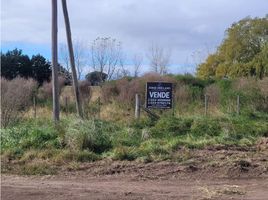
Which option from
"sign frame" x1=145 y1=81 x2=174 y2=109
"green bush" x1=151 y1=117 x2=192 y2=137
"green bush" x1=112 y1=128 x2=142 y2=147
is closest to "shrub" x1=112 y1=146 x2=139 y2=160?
"green bush" x1=112 y1=128 x2=142 y2=147

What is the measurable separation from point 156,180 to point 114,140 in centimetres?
474

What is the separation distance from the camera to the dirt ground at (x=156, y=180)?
9.90 meters

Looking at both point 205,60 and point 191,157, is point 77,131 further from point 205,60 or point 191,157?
point 205,60

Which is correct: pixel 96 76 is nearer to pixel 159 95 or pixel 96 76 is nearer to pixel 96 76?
pixel 96 76

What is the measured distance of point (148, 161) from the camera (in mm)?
13930

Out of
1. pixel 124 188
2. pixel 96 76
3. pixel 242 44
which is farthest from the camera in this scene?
pixel 242 44

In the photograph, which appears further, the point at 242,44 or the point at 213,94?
the point at 242,44

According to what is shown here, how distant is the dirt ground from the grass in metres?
0.61

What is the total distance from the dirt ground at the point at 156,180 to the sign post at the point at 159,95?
7487 millimetres

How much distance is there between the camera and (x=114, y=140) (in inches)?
647

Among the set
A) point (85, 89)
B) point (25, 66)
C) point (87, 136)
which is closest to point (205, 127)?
point (87, 136)

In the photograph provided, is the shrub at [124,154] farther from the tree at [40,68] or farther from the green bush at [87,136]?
the tree at [40,68]

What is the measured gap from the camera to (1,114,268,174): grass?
14.4 m

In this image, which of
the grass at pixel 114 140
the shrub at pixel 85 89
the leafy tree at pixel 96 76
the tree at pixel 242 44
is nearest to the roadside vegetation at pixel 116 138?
the grass at pixel 114 140
